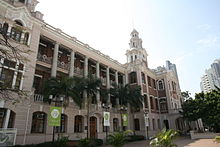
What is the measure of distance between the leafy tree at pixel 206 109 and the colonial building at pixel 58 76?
546cm

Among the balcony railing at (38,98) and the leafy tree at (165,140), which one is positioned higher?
the balcony railing at (38,98)

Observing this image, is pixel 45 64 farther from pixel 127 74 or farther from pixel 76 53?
pixel 127 74

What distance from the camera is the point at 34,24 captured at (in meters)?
15.3

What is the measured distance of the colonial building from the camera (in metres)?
12.1

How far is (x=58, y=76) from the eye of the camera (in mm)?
17969

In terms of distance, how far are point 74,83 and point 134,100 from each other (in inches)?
405

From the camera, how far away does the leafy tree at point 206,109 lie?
69.2 ft

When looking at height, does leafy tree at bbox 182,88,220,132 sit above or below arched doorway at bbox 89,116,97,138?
above

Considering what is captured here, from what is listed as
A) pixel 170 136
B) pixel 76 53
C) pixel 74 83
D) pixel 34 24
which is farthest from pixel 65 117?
pixel 170 136

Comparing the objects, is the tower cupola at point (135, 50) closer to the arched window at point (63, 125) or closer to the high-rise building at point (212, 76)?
the arched window at point (63, 125)

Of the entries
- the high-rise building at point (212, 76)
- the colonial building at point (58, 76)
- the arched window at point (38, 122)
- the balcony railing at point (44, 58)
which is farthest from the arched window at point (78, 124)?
the high-rise building at point (212, 76)

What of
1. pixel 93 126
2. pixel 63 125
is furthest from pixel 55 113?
pixel 93 126

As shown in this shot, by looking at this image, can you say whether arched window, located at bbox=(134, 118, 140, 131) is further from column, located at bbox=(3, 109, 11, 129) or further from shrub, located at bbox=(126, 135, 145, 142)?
column, located at bbox=(3, 109, 11, 129)

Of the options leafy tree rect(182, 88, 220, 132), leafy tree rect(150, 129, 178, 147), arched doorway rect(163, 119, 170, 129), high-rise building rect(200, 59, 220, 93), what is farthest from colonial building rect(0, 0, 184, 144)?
high-rise building rect(200, 59, 220, 93)
